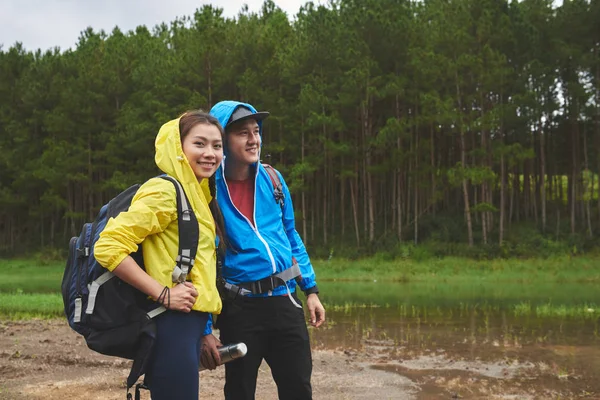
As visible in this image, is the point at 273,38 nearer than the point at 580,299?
No

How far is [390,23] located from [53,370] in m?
24.6

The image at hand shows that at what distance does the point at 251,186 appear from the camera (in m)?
3.49

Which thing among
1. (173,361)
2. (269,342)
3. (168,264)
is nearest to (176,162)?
(168,264)

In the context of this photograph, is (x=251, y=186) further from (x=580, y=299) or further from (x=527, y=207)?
(x=527, y=207)

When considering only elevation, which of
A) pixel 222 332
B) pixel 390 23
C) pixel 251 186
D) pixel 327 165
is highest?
pixel 390 23

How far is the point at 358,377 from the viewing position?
23.2 ft

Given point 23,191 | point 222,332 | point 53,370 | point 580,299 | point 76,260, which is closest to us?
point 76,260

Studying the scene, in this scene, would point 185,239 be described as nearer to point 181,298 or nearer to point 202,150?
point 181,298

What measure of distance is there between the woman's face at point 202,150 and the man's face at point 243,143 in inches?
19.0

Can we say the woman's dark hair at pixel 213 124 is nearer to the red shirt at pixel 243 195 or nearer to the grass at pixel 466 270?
the red shirt at pixel 243 195

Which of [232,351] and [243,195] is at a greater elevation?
[243,195]

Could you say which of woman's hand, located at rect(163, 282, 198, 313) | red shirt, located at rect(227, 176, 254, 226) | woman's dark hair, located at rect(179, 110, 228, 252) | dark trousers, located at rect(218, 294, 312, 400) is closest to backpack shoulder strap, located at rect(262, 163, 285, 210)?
red shirt, located at rect(227, 176, 254, 226)

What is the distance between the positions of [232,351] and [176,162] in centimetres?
89

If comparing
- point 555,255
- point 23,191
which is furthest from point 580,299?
point 23,191
